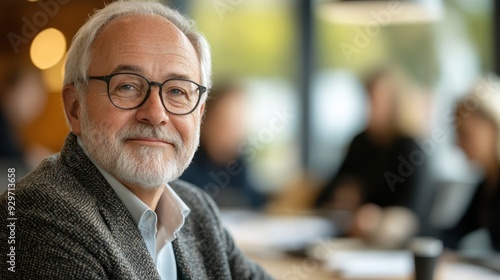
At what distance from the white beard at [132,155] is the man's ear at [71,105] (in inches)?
2.7

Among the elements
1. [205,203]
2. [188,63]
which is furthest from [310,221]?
[188,63]

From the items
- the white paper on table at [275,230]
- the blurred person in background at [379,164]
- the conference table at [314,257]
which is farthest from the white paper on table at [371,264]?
the blurred person in background at [379,164]

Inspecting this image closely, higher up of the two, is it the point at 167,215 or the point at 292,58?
the point at 292,58

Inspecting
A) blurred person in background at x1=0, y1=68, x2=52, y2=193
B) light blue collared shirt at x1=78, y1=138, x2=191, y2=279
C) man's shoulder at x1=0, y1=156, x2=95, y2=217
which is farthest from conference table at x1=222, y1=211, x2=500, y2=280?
blurred person in background at x1=0, y1=68, x2=52, y2=193

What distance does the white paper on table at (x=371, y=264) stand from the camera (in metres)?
2.29

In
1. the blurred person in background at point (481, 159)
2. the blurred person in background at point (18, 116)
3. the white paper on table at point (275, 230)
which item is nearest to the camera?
the white paper on table at point (275, 230)

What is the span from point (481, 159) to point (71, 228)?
110 inches

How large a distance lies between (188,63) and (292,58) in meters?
5.17

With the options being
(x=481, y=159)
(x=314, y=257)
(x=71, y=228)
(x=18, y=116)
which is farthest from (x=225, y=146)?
(x=71, y=228)

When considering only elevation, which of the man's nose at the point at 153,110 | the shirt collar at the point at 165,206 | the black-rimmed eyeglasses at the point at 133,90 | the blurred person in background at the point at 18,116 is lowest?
the shirt collar at the point at 165,206

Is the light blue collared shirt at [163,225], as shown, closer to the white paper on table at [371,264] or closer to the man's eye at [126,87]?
the man's eye at [126,87]

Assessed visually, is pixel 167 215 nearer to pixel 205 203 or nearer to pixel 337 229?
pixel 205 203

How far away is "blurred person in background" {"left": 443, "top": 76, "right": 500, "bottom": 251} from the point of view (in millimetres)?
3567

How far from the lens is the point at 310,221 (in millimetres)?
3684
